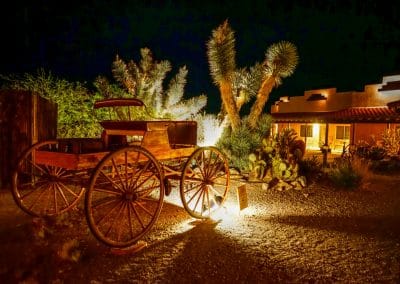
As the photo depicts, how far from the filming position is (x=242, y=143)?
36.1ft

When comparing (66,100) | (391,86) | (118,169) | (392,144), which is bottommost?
(118,169)

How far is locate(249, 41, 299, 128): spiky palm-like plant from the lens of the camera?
12586 millimetres

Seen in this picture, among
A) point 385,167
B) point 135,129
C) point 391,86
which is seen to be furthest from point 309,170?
point 391,86

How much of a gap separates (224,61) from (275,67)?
1.97 m

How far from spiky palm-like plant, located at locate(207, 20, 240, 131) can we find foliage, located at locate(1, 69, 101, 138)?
15.5 ft

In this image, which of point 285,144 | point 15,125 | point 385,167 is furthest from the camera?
point 385,167

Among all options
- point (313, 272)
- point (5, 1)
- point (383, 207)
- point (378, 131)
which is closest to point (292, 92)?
point (378, 131)

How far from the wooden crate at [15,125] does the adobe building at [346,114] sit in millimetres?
12998

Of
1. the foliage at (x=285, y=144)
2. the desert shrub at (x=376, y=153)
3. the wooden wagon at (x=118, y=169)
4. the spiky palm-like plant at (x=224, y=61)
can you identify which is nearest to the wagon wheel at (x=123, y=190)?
the wooden wagon at (x=118, y=169)

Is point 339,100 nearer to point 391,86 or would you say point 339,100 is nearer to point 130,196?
point 391,86

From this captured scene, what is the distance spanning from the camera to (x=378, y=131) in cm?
1998

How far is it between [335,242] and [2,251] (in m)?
4.11

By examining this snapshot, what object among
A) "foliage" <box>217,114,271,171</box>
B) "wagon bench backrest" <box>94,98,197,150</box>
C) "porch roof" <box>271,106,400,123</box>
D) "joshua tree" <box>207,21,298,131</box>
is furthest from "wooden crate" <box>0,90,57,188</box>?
"porch roof" <box>271,106,400,123</box>

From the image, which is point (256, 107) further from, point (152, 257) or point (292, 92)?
point (292, 92)
